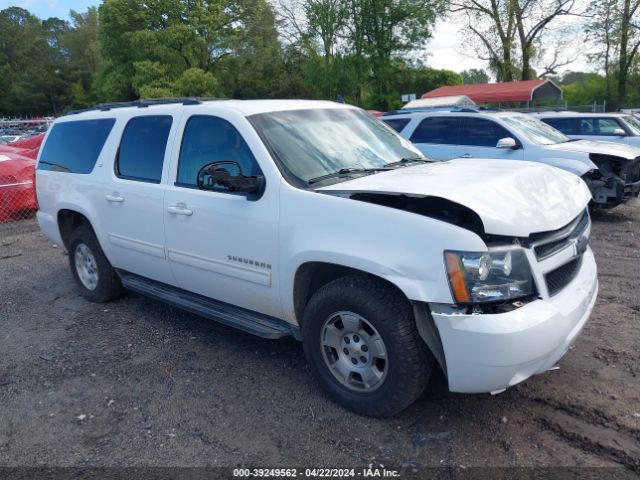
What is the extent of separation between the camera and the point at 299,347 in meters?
4.39

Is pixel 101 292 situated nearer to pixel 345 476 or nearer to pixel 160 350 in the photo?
pixel 160 350

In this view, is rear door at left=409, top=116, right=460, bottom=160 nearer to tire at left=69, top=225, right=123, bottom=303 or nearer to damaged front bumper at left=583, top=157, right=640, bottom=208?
damaged front bumper at left=583, top=157, right=640, bottom=208

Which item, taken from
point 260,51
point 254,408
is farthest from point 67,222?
point 260,51

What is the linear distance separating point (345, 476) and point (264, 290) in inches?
52.1

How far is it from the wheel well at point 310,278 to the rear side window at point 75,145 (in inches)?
110

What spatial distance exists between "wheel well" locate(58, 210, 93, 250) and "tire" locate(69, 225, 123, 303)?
147 millimetres

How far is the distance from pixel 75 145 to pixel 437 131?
21.1ft

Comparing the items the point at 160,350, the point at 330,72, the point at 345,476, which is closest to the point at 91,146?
the point at 160,350

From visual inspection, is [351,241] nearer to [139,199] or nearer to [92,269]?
[139,199]

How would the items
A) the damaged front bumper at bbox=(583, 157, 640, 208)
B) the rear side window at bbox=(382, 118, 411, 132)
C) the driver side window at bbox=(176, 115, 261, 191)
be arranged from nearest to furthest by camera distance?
the driver side window at bbox=(176, 115, 261, 191)
the damaged front bumper at bbox=(583, 157, 640, 208)
the rear side window at bbox=(382, 118, 411, 132)

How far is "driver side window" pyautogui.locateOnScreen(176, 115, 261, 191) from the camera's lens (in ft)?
12.6

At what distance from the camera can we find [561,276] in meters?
3.15

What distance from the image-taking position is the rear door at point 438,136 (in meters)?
9.62

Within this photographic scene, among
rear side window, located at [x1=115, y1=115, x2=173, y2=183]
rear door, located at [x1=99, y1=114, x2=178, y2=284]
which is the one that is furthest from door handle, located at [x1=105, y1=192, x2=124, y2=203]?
rear side window, located at [x1=115, y1=115, x2=173, y2=183]
